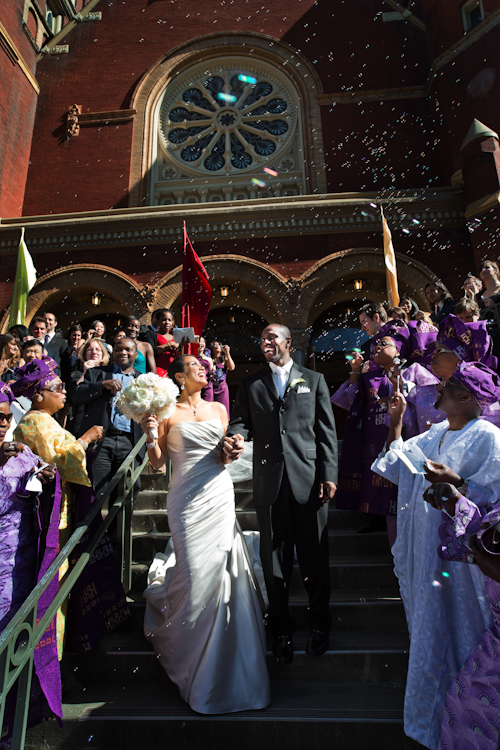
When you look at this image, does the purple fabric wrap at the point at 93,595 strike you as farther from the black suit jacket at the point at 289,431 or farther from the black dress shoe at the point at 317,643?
the black dress shoe at the point at 317,643

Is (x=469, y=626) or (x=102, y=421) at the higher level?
(x=102, y=421)

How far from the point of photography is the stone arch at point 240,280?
11.0m

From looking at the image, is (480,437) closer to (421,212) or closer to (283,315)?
(283,315)

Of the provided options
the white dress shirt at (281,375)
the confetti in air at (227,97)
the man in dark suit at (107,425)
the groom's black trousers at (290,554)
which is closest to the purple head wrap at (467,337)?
the white dress shirt at (281,375)

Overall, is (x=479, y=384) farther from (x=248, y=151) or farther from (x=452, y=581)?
(x=248, y=151)

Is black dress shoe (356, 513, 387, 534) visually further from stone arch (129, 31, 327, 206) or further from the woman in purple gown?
stone arch (129, 31, 327, 206)

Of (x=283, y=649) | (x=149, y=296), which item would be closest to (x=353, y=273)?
(x=149, y=296)

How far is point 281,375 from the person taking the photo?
3648 millimetres

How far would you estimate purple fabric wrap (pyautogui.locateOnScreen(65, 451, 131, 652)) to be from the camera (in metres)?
3.27

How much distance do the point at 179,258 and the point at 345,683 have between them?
9.96m

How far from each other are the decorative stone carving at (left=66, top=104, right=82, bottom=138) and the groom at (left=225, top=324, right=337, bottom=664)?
12.5 meters

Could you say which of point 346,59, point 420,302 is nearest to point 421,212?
point 420,302

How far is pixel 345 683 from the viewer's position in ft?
10.0

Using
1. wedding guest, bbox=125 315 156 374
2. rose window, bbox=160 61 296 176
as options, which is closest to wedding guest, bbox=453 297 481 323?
wedding guest, bbox=125 315 156 374
